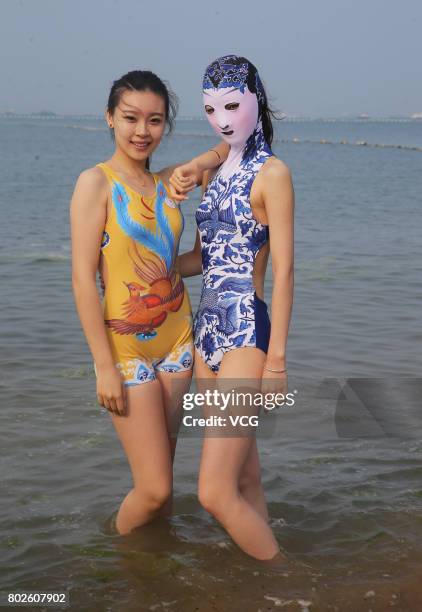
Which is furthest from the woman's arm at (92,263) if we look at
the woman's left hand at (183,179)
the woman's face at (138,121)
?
the woman's left hand at (183,179)

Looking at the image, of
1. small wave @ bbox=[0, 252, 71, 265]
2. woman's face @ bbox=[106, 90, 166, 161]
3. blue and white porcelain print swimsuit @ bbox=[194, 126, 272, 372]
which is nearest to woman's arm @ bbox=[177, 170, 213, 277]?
blue and white porcelain print swimsuit @ bbox=[194, 126, 272, 372]

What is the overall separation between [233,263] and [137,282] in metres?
0.43

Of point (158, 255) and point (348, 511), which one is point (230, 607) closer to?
point (348, 511)

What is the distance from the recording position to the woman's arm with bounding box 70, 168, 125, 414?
3.82m

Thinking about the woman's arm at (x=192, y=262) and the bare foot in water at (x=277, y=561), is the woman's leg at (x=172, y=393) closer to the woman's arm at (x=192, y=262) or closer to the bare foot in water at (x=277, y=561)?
the woman's arm at (x=192, y=262)

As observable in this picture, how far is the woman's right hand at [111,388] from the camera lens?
3889 millimetres

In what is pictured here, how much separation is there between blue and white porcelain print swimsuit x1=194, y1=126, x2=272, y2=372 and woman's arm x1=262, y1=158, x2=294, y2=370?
4.3 inches

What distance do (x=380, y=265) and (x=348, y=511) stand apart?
25.4 ft

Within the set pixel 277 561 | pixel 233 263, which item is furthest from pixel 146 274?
pixel 277 561

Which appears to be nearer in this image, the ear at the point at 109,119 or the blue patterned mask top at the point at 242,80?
the blue patterned mask top at the point at 242,80

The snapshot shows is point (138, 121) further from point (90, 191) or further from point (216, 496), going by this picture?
point (216, 496)

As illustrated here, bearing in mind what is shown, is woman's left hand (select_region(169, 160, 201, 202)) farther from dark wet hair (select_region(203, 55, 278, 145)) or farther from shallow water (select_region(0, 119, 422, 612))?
shallow water (select_region(0, 119, 422, 612))

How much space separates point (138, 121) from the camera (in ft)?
13.1

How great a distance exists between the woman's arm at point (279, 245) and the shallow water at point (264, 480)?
1.16 m
